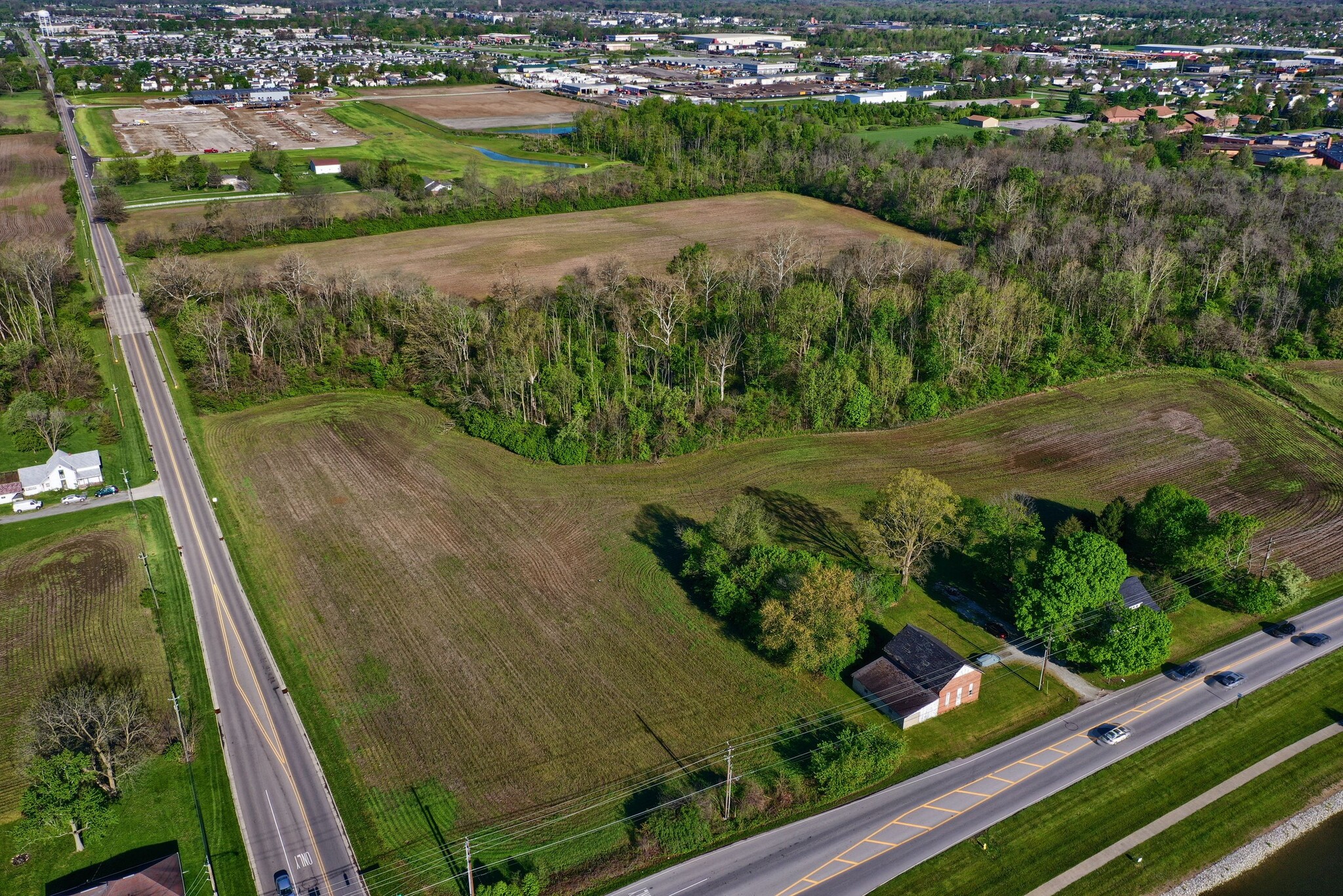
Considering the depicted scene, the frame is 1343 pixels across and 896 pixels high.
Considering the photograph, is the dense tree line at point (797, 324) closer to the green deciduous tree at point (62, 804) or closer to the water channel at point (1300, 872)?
the green deciduous tree at point (62, 804)

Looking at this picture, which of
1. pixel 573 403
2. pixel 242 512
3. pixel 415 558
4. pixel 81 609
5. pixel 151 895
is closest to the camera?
pixel 151 895

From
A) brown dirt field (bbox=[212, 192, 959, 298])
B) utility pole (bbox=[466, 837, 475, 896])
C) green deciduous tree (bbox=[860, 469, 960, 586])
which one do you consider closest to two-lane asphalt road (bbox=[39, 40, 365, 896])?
utility pole (bbox=[466, 837, 475, 896])

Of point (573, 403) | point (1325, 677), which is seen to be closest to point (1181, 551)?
point (1325, 677)

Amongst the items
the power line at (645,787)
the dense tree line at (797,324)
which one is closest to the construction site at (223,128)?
the dense tree line at (797,324)

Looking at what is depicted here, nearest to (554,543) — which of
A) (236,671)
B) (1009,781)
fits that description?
(236,671)

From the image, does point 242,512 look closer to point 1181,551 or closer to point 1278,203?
point 1181,551

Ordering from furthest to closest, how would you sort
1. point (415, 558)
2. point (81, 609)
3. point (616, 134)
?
point (616, 134)
point (415, 558)
point (81, 609)
